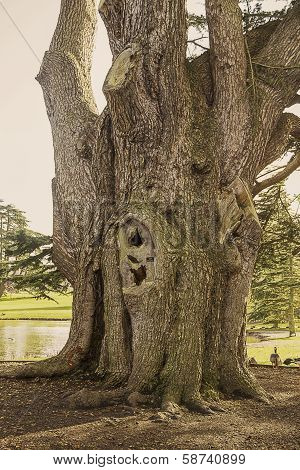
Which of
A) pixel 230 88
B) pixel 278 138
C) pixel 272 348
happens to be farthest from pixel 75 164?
pixel 272 348

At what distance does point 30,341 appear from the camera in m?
14.4

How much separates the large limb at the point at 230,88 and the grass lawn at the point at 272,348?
573 centimetres

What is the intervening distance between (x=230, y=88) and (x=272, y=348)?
843 cm

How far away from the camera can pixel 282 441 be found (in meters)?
3.92

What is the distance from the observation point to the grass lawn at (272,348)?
446 inches

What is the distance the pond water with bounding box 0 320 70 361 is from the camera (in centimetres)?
1164

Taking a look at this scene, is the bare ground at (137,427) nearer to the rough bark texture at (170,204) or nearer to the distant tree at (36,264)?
the rough bark texture at (170,204)

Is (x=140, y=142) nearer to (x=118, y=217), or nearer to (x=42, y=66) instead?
Result: (x=118, y=217)

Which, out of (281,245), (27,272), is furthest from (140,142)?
(27,272)

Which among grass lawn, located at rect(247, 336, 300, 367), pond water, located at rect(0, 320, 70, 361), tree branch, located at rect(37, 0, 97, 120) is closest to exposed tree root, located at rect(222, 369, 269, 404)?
tree branch, located at rect(37, 0, 97, 120)

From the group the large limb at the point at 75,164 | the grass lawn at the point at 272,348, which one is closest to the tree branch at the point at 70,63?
the large limb at the point at 75,164

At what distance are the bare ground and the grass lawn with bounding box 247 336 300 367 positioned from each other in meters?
5.90

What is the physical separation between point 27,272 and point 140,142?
5.41 metres

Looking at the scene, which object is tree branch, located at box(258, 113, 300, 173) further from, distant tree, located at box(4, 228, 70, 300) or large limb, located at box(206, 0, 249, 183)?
distant tree, located at box(4, 228, 70, 300)
